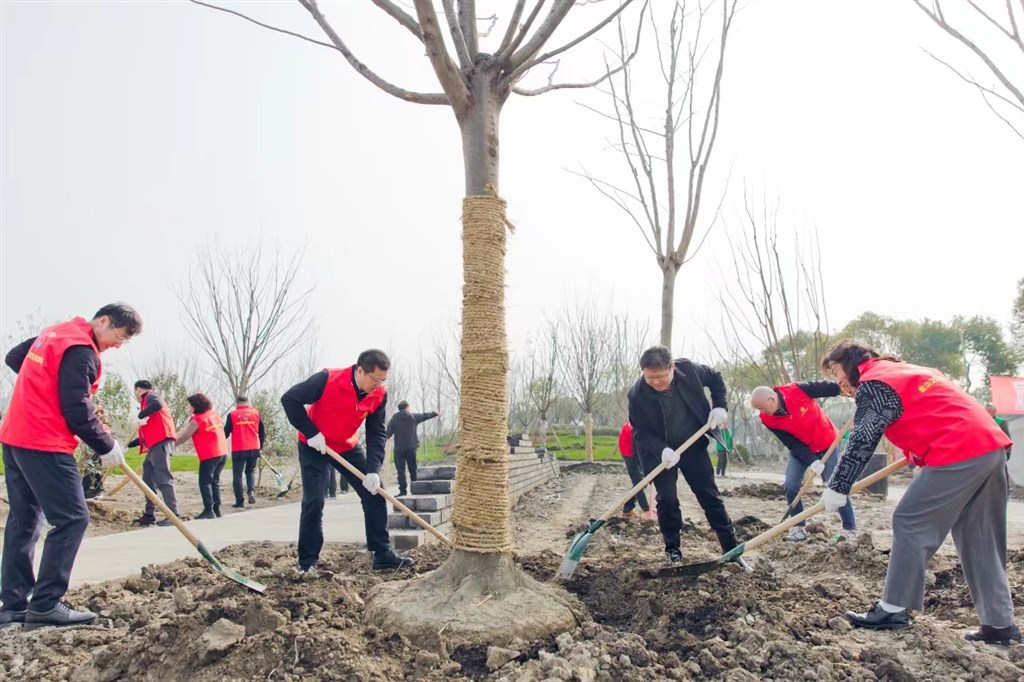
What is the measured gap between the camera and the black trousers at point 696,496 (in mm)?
4527

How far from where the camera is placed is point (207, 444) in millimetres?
8242

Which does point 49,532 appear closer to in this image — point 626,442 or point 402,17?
point 402,17

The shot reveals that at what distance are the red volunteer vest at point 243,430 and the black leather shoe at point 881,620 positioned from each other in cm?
786

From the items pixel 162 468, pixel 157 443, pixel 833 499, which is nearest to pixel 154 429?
pixel 157 443

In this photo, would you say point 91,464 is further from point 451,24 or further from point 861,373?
point 861,373

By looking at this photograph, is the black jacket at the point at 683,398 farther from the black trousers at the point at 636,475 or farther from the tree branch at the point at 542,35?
the black trousers at the point at 636,475

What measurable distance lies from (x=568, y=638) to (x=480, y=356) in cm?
132

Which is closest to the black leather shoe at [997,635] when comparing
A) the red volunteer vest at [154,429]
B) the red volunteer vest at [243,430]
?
the red volunteer vest at [154,429]

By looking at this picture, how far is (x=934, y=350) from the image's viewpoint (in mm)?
37188

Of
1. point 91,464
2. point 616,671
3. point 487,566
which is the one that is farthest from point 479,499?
point 91,464

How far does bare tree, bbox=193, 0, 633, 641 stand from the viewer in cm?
325

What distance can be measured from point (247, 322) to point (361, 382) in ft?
31.9

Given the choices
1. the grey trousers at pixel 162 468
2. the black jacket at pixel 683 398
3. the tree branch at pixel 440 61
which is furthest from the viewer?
the grey trousers at pixel 162 468

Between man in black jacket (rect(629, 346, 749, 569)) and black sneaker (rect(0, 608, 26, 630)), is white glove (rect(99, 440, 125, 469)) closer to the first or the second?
black sneaker (rect(0, 608, 26, 630))
